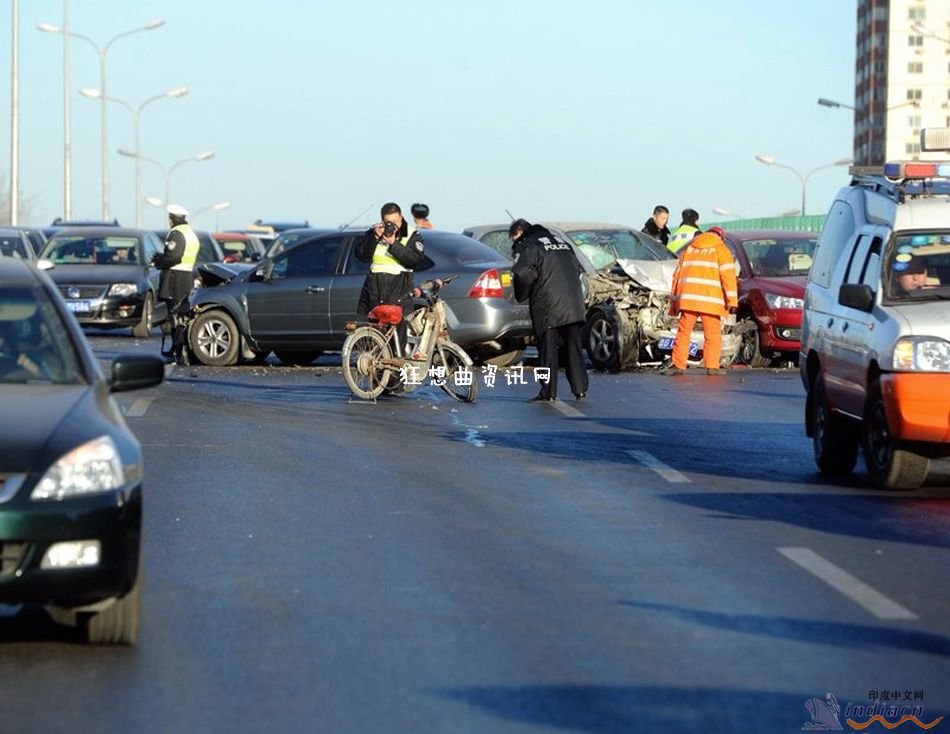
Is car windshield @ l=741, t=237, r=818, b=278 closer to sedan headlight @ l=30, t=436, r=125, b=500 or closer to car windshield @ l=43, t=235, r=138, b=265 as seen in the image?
car windshield @ l=43, t=235, r=138, b=265

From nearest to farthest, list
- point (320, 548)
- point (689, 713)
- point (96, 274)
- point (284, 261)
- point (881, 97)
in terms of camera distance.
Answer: point (689, 713)
point (320, 548)
point (284, 261)
point (96, 274)
point (881, 97)

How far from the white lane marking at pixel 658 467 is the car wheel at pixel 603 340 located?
9313 millimetres

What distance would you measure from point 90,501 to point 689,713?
2276 mm

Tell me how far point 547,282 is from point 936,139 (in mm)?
6213

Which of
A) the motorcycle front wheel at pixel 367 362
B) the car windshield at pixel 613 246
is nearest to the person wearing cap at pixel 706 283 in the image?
the car windshield at pixel 613 246

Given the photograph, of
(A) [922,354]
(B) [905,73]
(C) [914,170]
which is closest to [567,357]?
(C) [914,170]

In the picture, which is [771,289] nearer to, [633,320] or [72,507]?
[633,320]

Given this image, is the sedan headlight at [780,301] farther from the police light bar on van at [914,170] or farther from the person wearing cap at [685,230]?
the police light bar on van at [914,170]

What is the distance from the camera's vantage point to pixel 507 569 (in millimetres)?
9523

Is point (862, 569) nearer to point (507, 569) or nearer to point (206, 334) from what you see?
point (507, 569)

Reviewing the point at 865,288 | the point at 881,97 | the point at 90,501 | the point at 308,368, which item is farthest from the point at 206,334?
the point at 881,97

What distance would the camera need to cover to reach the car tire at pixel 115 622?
7672 mm

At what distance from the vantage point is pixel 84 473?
750cm

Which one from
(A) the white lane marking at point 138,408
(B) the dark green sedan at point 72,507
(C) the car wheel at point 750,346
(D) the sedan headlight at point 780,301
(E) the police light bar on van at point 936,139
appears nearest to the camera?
(B) the dark green sedan at point 72,507
